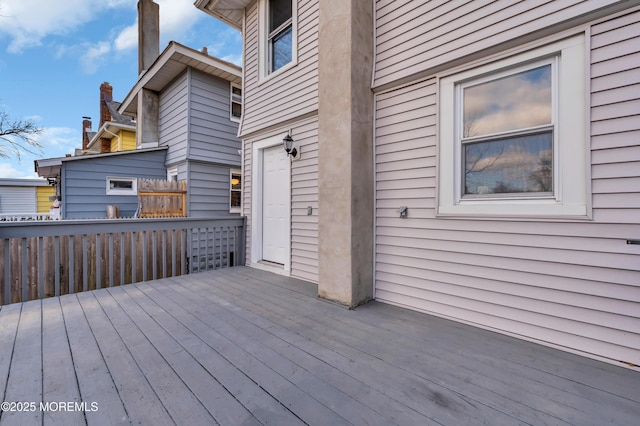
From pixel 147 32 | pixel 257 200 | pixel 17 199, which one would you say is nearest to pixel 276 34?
pixel 257 200

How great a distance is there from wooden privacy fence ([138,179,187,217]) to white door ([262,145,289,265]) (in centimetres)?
273

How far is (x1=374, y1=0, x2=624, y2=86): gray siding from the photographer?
7.27 feet

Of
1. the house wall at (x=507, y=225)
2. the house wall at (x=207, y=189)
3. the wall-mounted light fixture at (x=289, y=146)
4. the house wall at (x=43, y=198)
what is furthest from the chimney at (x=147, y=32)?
the house wall at (x=43, y=198)

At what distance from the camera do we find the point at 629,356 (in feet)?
6.31

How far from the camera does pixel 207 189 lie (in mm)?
7008

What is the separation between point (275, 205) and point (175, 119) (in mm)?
4493

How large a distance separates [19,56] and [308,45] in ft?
46.9

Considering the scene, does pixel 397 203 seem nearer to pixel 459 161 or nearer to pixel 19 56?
pixel 459 161

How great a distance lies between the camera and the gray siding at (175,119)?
680 cm

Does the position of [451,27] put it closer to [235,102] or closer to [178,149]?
[235,102]

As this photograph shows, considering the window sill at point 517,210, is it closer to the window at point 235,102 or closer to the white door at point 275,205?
the white door at point 275,205

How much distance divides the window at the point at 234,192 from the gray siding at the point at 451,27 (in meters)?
5.23

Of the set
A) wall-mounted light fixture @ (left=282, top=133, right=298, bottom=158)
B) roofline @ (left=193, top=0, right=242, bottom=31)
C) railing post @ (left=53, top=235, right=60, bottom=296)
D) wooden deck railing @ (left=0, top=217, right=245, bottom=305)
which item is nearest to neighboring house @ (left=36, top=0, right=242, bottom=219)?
roofline @ (left=193, top=0, right=242, bottom=31)

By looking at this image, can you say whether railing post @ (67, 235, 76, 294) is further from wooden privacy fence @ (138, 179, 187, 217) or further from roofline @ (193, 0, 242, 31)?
roofline @ (193, 0, 242, 31)
